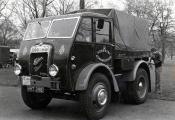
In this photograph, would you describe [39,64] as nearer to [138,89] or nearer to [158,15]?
[138,89]

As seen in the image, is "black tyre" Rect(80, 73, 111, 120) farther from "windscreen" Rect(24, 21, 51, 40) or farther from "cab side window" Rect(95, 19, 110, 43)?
"windscreen" Rect(24, 21, 51, 40)

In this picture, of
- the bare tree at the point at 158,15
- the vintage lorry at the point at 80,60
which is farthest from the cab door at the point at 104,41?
the bare tree at the point at 158,15

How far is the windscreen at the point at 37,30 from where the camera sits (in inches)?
329

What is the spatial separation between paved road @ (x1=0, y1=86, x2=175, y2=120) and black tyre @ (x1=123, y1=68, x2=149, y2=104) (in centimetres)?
25

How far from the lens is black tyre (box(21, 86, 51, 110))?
28.3 ft

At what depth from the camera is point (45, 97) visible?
29.5ft

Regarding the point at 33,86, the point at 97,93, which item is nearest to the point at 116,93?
the point at 97,93

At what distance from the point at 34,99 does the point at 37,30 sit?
6.14 feet

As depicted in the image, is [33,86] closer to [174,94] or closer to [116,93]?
[116,93]

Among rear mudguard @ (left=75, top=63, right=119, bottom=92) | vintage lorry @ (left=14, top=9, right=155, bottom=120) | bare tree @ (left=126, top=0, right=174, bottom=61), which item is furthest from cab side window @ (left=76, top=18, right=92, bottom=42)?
bare tree @ (left=126, top=0, right=174, bottom=61)

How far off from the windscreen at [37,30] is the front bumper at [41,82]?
115 cm

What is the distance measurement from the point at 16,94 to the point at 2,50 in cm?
1828

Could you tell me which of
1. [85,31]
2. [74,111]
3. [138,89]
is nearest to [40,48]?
[85,31]

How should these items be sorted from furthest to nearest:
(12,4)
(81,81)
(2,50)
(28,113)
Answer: (12,4) → (2,50) → (28,113) → (81,81)
